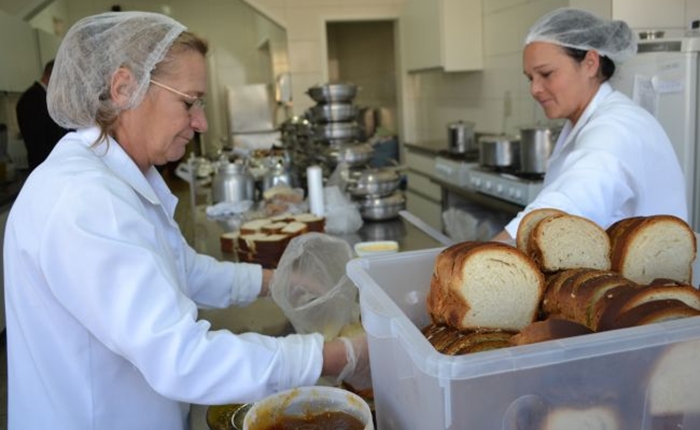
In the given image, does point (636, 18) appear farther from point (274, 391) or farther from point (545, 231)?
point (274, 391)

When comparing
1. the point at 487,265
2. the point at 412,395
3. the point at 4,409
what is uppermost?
the point at 487,265

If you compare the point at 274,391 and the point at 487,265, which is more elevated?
the point at 487,265

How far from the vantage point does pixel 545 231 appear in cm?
91

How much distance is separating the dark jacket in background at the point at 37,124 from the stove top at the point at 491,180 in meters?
2.99

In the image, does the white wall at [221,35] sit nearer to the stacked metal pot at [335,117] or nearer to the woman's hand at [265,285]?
the stacked metal pot at [335,117]

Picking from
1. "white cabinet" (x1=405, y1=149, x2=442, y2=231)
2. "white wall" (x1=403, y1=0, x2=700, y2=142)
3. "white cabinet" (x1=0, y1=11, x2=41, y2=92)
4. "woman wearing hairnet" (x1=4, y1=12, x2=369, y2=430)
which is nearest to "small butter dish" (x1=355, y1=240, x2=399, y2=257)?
"woman wearing hairnet" (x1=4, y1=12, x2=369, y2=430)

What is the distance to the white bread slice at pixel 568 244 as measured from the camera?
35.8 inches

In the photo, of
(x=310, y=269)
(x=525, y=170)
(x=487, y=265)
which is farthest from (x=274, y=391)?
(x=525, y=170)

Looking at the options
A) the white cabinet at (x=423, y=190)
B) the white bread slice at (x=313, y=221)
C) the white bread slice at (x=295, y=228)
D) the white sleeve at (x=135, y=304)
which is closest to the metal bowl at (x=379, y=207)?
the white bread slice at (x=313, y=221)

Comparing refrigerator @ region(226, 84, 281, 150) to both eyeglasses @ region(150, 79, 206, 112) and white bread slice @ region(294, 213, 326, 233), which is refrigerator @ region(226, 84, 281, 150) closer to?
white bread slice @ region(294, 213, 326, 233)

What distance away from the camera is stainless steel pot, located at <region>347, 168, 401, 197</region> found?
2.84m

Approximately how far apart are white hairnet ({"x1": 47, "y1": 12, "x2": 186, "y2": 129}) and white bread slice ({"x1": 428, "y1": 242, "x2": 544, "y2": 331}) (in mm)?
683

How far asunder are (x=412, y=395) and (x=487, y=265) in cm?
21

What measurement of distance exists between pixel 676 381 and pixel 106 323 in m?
0.79
